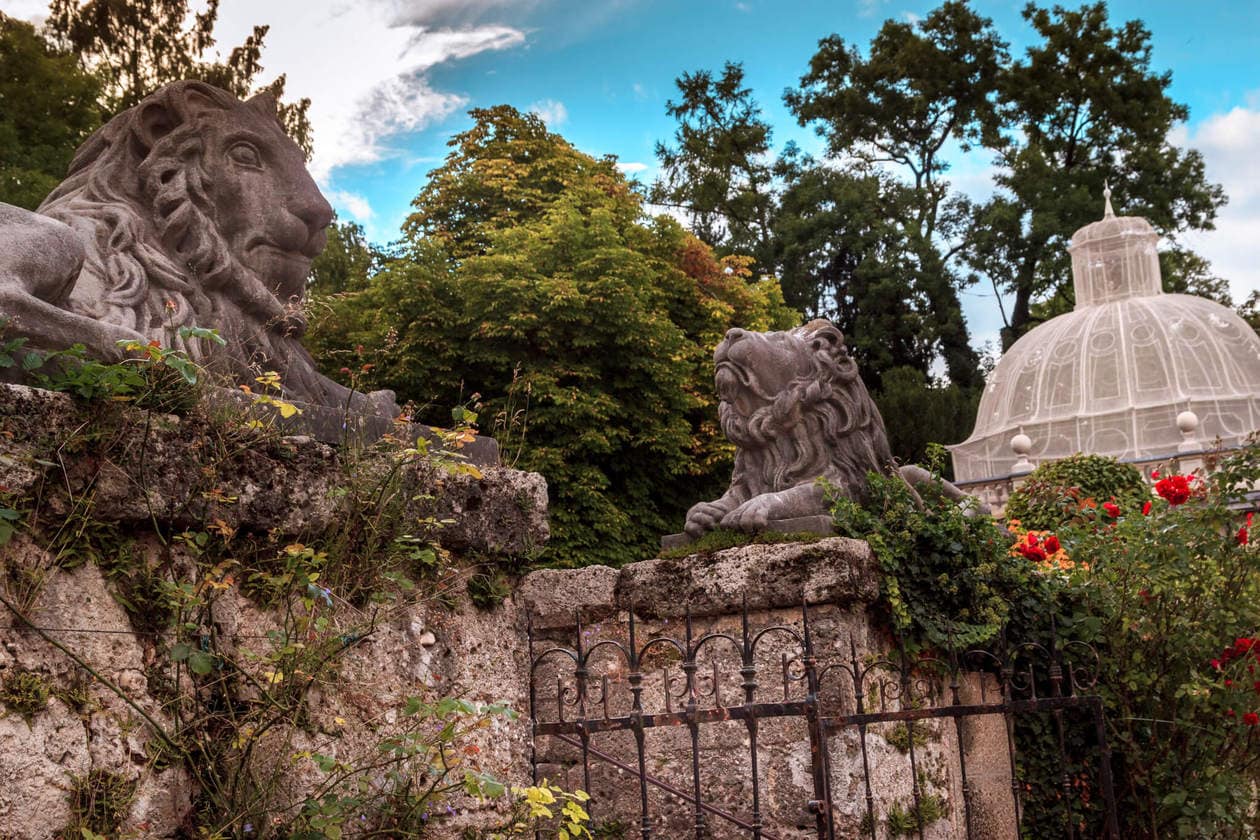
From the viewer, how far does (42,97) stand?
56.9 feet

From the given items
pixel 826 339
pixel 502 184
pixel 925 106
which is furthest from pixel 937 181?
pixel 826 339

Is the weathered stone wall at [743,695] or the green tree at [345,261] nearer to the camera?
the weathered stone wall at [743,695]

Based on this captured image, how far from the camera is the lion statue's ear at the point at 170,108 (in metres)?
3.83

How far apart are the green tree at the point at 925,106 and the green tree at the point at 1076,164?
2.41 ft

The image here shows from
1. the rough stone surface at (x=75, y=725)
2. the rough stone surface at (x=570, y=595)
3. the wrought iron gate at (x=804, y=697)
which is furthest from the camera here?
the rough stone surface at (x=570, y=595)

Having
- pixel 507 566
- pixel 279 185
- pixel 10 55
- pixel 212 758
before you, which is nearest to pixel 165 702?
pixel 212 758

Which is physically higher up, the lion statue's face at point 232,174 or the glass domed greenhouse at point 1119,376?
the glass domed greenhouse at point 1119,376

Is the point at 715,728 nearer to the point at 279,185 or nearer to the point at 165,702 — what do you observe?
the point at 279,185

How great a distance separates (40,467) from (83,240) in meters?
1.46

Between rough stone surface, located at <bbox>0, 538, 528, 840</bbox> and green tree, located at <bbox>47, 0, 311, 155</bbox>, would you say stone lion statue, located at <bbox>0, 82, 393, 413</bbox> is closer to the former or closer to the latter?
rough stone surface, located at <bbox>0, 538, 528, 840</bbox>

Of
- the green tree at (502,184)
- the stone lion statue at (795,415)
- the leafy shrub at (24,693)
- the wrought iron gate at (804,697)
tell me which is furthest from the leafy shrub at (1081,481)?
the leafy shrub at (24,693)

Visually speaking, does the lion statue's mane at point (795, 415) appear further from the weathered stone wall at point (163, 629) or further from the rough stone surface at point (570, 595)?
the weathered stone wall at point (163, 629)

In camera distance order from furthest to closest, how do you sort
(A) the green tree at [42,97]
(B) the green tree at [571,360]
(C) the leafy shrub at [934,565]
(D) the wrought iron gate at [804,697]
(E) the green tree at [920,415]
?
(E) the green tree at [920,415], (A) the green tree at [42,97], (B) the green tree at [571,360], (C) the leafy shrub at [934,565], (D) the wrought iron gate at [804,697]

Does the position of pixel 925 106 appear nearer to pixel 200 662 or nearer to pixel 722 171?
pixel 722 171
